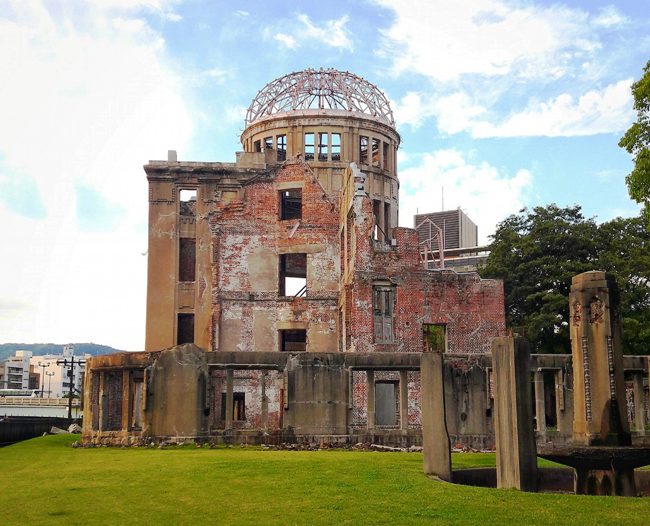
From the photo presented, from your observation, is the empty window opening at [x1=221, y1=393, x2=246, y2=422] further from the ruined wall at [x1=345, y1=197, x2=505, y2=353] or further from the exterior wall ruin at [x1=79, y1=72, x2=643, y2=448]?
the ruined wall at [x1=345, y1=197, x2=505, y2=353]

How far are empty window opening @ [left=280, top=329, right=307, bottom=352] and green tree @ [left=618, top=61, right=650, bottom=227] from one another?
728 inches

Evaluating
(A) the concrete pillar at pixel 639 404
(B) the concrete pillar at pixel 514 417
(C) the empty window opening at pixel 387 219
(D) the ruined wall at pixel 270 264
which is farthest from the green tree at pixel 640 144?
(C) the empty window opening at pixel 387 219

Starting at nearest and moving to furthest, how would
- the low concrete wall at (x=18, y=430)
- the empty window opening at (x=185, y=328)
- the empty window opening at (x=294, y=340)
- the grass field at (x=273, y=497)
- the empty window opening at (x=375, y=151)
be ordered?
the grass field at (x=273, y=497)
the low concrete wall at (x=18, y=430)
the empty window opening at (x=294, y=340)
the empty window opening at (x=185, y=328)
the empty window opening at (x=375, y=151)

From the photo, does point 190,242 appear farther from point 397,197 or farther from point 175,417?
point 175,417

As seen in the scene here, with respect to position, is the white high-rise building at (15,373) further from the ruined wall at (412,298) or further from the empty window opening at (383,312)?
the ruined wall at (412,298)

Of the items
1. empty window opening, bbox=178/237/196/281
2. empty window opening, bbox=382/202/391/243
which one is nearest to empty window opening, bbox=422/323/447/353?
empty window opening, bbox=382/202/391/243

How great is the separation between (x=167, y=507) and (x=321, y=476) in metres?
3.19

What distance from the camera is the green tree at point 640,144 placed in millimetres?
20219

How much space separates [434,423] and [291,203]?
89.7 feet

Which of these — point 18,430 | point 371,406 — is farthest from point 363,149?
point 371,406

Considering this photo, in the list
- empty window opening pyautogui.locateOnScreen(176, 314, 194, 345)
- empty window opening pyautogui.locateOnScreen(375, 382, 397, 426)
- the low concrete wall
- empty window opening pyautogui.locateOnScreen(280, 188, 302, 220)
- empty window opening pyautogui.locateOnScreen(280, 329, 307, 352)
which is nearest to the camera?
the low concrete wall

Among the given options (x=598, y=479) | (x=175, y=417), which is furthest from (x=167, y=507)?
(x=175, y=417)

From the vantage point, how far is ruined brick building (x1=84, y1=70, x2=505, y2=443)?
21.9m

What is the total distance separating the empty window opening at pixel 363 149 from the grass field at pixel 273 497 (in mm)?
28204
